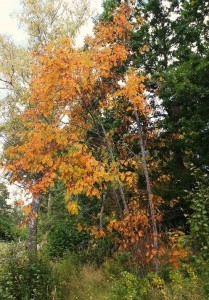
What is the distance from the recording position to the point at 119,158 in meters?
8.59

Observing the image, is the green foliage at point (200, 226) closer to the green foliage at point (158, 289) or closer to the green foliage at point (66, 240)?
the green foliage at point (158, 289)

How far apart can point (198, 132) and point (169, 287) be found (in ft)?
13.9

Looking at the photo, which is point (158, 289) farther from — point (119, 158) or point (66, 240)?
point (66, 240)

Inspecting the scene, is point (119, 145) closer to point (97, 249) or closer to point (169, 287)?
point (97, 249)

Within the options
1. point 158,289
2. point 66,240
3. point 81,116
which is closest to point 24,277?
point 158,289

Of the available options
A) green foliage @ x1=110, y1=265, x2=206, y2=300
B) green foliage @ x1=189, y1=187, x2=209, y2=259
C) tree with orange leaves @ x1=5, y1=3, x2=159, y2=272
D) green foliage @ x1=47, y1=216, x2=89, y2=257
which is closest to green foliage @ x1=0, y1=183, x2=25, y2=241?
green foliage @ x1=47, y1=216, x2=89, y2=257

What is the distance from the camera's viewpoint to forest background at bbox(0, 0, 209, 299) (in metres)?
Answer: 6.30

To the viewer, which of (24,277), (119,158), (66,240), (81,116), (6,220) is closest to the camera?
(24,277)

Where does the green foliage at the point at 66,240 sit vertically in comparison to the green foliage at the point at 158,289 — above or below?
above

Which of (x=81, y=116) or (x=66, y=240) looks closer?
(x=81, y=116)

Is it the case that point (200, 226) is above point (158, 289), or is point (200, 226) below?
above

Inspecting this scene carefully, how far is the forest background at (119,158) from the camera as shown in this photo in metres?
6.30

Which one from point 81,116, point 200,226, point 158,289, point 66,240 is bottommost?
point 158,289

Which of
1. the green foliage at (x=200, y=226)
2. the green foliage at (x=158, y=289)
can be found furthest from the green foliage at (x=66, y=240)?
the green foliage at (x=200, y=226)
